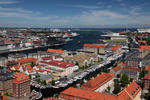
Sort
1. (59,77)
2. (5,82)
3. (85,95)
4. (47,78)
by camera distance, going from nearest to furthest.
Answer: (85,95), (5,82), (47,78), (59,77)

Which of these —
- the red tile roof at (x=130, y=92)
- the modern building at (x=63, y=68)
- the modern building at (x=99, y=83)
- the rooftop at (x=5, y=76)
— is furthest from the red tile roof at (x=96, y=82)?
the rooftop at (x=5, y=76)

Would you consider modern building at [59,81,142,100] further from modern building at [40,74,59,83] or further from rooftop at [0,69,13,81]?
rooftop at [0,69,13,81]

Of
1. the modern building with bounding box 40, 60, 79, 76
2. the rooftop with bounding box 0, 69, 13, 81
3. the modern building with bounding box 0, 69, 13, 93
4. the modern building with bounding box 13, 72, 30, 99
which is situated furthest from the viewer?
the modern building with bounding box 40, 60, 79, 76

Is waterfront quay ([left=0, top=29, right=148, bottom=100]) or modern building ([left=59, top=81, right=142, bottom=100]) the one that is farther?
waterfront quay ([left=0, top=29, right=148, bottom=100])

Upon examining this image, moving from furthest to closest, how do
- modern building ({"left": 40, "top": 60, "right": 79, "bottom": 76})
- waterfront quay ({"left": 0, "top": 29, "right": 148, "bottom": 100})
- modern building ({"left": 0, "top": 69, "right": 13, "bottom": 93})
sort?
modern building ({"left": 40, "top": 60, "right": 79, "bottom": 76}), modern building ({"left": 0, "top": 69, "right": 13, "bottom": 93}), waterfront quay ({"left": 0, "top": 29, "right": 148, "bottom": 100})

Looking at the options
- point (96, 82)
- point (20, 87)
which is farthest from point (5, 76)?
point (96, 82)

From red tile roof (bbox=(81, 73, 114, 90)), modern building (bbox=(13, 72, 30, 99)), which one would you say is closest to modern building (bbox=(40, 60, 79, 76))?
red tile roof (bbox=(81, 73, 114, 90))

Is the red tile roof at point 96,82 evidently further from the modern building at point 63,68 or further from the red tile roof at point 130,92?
the modern building at point 63,68

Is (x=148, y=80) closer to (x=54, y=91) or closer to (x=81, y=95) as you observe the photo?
(x=81, y=95)

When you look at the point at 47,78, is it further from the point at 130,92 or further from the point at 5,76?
the point at 130,92
